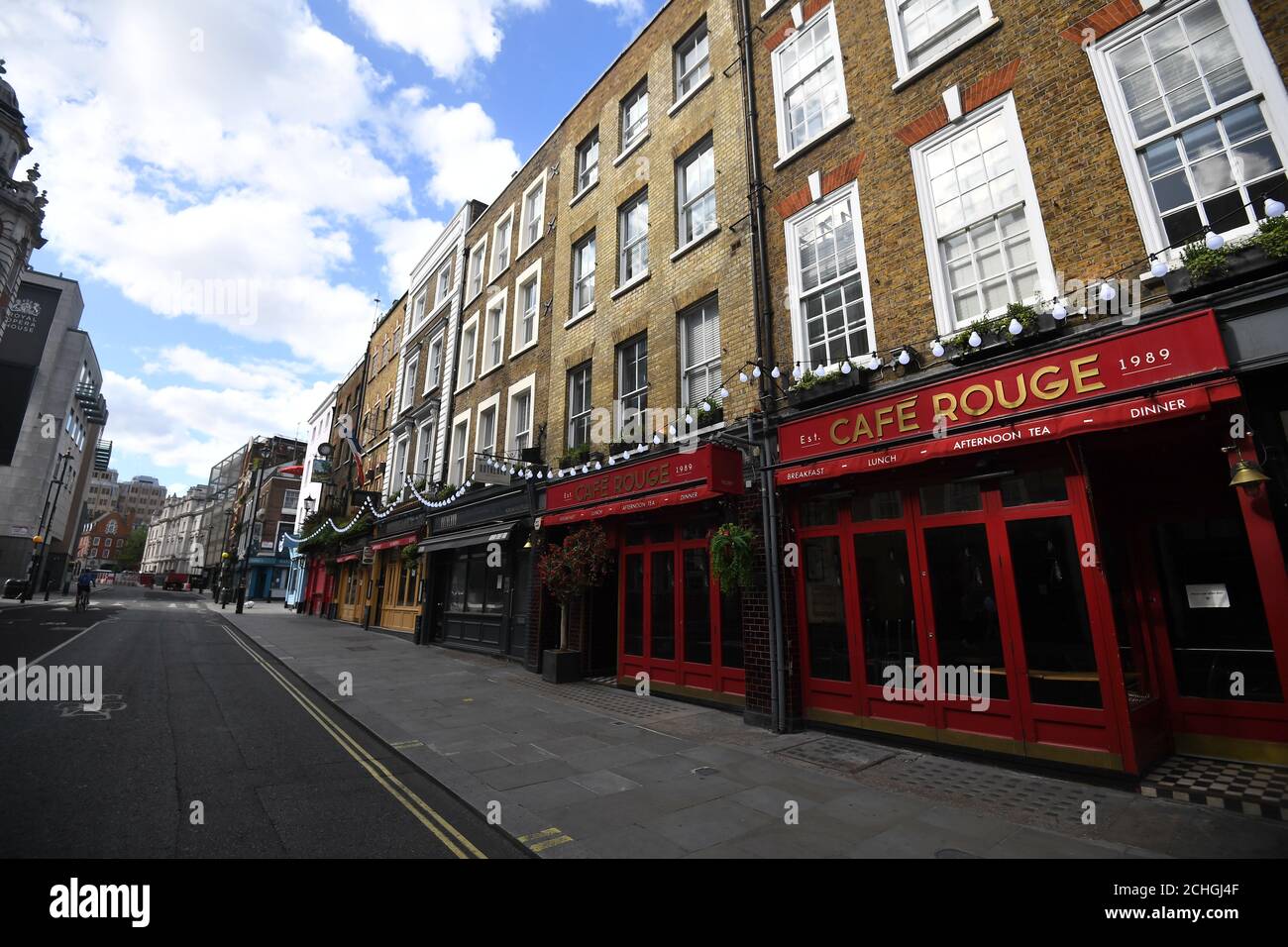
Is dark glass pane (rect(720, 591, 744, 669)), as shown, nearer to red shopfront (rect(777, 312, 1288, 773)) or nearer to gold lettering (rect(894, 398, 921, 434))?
red shopfront (rect(777, 312, 1288, 773))

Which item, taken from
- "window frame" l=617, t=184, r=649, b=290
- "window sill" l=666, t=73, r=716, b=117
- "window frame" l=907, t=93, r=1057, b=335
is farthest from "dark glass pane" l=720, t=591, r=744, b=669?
"window sill" l=666, t=73, r=716, b=117

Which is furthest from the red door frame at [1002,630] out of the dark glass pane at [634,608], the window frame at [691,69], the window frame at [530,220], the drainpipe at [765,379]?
the window frame at [530,220]

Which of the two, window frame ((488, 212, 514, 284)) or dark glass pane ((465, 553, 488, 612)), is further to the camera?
window frame ((488, 212, 514, 284))

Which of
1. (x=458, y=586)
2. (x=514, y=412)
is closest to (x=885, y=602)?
(x=514, y=412)

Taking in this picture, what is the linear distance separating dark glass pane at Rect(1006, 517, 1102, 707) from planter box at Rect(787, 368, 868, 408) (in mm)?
2500

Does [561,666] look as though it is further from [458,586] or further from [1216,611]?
[1216,611]

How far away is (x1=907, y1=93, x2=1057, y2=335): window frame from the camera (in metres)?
6.20

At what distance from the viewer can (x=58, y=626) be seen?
18172 mm

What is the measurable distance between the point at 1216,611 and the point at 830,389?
4.66m

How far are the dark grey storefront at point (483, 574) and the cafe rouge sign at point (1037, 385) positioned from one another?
8139 millimetres

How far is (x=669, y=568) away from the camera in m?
10.1

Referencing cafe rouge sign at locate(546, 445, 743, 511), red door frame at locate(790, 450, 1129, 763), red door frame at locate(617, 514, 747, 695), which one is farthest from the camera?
red door frame at locate(617, 514, 747, 695)
